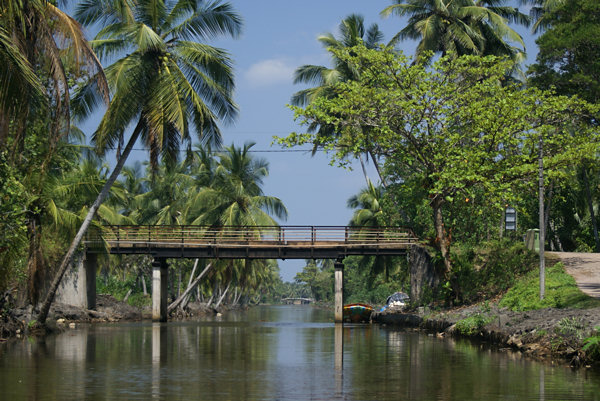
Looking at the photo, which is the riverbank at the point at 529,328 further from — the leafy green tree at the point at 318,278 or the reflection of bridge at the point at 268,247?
the leafy green tree at the point at 318,278

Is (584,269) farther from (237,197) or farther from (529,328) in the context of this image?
(237,197)

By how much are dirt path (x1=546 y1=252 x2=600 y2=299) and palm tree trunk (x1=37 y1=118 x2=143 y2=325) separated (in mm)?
17843

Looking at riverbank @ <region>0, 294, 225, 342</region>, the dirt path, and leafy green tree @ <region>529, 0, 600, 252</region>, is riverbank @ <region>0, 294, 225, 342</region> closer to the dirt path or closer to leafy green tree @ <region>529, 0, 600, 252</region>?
the dirt path

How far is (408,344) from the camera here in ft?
76.3

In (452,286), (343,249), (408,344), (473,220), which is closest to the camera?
(408,344)

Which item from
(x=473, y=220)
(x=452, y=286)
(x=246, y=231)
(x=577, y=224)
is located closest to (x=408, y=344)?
(x=452, y=286)

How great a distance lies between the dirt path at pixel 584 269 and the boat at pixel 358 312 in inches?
517

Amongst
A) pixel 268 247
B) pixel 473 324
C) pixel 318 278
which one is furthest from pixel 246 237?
pixel 318 278

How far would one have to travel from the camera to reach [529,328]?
20.1m

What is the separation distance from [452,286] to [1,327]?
1776cm

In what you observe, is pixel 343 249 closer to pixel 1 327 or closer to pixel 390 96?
pixel 390 96

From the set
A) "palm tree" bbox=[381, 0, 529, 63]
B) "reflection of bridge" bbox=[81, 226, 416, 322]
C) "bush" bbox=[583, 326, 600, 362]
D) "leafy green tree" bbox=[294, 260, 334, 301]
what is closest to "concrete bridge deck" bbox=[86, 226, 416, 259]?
"reflection of bridge" bbox=[81, 226, 416, 322]

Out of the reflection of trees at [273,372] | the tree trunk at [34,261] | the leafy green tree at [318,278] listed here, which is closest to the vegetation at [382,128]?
the tree trunk at [34,261]

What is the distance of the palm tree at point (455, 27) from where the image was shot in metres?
41.8
